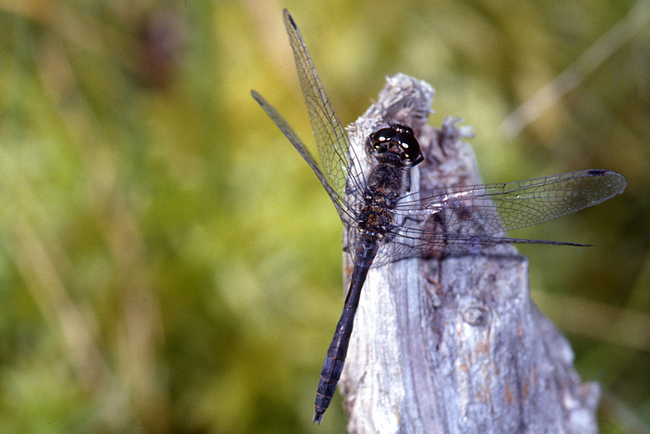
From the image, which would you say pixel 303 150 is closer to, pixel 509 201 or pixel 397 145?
pixel 397 145

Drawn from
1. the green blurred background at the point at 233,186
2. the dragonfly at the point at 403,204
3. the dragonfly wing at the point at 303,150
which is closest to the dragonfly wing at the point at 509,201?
the dragonfly at the point at 403,204

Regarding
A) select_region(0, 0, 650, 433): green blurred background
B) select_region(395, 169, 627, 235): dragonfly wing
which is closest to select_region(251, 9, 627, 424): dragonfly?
select_region(395, 169, 627, 235): dragonfly wing

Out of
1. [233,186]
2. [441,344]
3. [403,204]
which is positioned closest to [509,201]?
[403,204]

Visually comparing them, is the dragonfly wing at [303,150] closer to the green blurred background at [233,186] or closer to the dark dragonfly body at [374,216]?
the dark dragonfly body at [374,216]

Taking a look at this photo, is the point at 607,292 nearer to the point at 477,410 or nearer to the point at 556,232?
the point at 556,232

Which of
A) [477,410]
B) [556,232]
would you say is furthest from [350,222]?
[556,232]

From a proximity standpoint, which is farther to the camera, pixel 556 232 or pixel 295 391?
pixel 556 232
